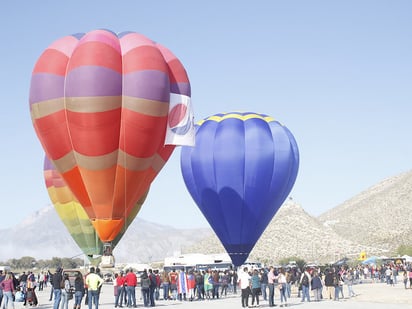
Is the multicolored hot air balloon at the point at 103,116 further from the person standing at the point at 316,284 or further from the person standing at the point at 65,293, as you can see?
the person standing at the point at 316,284

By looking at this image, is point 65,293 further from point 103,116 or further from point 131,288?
point 103,116

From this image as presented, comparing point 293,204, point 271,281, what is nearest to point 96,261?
point 271,281

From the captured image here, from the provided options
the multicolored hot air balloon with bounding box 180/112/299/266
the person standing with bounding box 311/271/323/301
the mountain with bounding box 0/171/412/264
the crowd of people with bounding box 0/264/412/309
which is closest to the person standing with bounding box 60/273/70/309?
the crowd of people with bounding box 0/264/412/309

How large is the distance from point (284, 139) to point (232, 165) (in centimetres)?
419

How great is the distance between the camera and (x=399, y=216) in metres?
148

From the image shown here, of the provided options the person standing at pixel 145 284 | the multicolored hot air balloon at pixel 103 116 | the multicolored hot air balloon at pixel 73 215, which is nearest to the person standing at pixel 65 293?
the person standing at pixel 145 284

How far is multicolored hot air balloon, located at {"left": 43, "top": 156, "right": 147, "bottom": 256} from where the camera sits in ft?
147

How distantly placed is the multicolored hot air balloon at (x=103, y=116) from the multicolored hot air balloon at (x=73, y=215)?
31.8ft

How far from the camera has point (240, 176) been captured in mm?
43344

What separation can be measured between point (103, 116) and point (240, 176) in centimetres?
1378

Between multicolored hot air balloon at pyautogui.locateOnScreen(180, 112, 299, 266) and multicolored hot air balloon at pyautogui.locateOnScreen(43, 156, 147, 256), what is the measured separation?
538 cm

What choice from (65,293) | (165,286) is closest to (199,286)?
(165,286)

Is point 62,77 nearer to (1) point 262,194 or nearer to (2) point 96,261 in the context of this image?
(2) point 96,261

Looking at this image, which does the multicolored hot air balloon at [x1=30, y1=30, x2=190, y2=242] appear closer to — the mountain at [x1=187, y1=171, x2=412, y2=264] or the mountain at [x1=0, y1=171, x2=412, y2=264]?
the mountain at [x1=0, y1=171, x2=412, y2=264]
